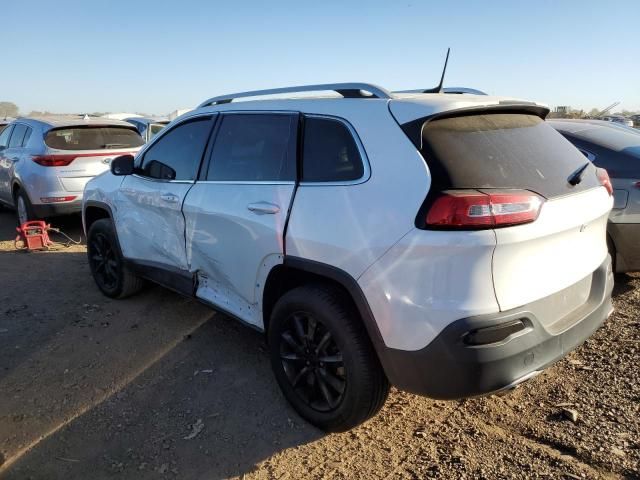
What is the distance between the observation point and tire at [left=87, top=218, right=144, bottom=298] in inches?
186

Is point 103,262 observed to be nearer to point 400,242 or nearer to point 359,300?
point 359,300

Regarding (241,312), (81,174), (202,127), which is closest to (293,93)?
(202,127)

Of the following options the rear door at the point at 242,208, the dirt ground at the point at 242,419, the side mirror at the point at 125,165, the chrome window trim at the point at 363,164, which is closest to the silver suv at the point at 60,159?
the side mirror at the point at 125,165

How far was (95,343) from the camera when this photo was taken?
13.1 ft

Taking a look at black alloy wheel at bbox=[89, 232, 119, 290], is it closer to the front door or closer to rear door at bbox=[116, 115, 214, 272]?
rear door at bbox=[116, 115, 214, 272]

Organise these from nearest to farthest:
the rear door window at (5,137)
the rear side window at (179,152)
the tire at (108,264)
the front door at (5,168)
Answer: the rear side window at (179,152)
the tire at (108,264)
the front door at (5,168)
the rear door window at (5,137)

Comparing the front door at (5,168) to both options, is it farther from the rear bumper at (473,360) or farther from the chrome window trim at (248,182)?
the rear bumper at (473,360)

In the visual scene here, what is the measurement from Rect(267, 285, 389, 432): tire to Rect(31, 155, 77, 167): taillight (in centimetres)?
538

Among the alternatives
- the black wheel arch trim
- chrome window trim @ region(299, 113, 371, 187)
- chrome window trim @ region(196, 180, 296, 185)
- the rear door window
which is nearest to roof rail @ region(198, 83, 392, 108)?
chrome window trim @ region(299, 113, 371, 187)

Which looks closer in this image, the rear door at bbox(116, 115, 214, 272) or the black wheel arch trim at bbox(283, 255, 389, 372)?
the black wheel arch trim at bbox(283, 255, 389, 372)

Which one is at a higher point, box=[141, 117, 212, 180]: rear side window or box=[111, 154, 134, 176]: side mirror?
box=[141, 117, 212, 180]: rear side window

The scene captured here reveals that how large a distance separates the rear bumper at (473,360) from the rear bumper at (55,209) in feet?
20.0

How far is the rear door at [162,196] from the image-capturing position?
3.76m

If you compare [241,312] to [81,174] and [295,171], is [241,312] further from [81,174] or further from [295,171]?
[81,174]
